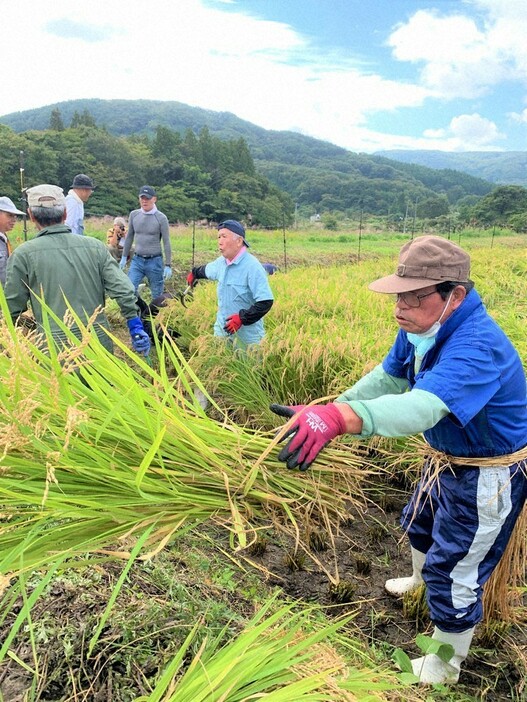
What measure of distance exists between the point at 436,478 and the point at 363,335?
1982mm

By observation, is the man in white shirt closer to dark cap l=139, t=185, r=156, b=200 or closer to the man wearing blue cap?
dark cap l=139, t=185, r=156, b=200

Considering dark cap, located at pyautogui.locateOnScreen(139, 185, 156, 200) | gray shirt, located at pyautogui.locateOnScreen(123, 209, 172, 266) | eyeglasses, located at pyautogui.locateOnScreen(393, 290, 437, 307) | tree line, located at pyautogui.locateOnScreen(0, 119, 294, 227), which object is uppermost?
tree line, located at pyautogui.locateOnScreen(0, 119, 294, 227)

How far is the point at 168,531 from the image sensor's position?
130 cm

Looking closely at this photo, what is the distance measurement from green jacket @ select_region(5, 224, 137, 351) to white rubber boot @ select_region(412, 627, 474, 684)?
6.91 ft

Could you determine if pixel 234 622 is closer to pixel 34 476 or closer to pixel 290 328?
pixel 34 476

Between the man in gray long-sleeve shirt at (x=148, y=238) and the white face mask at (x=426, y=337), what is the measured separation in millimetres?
4688

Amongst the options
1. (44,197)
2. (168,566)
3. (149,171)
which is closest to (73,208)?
(44,197)

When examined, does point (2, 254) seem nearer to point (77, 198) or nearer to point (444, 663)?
point (77, 198)

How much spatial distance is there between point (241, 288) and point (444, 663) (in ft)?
8.33

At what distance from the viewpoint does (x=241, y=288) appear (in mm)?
3582

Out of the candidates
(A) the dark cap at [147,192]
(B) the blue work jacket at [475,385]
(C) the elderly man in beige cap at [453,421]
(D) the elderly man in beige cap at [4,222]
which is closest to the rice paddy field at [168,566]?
(C) the elderly man in beige cap at [453,421]

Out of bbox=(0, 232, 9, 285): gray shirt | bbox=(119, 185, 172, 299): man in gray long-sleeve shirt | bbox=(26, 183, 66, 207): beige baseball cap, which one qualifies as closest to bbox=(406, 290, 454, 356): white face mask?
bbox=(26, 183, 66, 207): beige baseball cap

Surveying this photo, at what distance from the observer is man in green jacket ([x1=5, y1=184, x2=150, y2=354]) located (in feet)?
8.73

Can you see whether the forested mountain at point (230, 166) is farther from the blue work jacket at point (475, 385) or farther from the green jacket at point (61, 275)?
the blue work jacket at point (475, 385)
